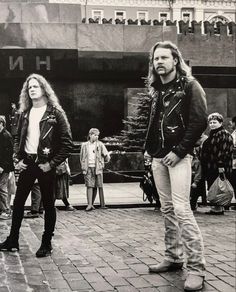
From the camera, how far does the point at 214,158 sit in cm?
995

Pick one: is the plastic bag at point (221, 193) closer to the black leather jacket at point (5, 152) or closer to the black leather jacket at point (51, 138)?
the black leather jacket at point (5, 152)

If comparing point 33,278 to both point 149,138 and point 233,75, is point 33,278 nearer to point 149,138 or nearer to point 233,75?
point 149,138

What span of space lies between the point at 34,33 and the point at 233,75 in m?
9.16

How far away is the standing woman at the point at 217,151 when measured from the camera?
983 cm

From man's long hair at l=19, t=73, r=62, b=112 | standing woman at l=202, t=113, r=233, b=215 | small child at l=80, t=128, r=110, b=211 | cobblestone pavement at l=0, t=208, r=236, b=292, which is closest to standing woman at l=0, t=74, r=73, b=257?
man's long hair at l=19, t=73, r=62, b=112

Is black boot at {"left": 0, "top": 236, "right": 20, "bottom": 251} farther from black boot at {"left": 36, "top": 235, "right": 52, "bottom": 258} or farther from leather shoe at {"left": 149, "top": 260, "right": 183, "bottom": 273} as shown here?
leather shoe at {"left": 149, "top": 260, "right": 183, "bottom": 273}

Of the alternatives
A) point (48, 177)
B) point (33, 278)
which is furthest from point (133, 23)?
point (33, 278)

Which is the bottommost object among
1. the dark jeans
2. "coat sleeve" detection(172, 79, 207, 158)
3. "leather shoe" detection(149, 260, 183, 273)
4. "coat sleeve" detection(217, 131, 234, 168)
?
"leather shoe" detection(149, 260, 183, 273)

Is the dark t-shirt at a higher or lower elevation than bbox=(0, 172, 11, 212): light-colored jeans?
higher

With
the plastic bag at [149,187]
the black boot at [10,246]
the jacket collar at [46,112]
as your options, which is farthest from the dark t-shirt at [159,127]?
the plastic bag at [149,187]

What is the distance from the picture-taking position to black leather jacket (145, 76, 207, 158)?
15.0 ft

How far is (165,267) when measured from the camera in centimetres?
507

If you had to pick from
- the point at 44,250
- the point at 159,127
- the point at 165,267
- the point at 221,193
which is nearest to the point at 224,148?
the point at 221,193

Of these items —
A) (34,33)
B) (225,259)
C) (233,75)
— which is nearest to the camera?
(225,259)
